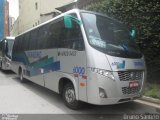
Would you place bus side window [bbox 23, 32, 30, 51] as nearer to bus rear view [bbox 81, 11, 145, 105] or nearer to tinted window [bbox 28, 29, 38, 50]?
tinted window [bbox 28, 29, 38, 50]

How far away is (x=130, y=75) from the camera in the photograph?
22.2 ft

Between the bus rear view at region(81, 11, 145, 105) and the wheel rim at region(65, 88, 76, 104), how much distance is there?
3.02 ft

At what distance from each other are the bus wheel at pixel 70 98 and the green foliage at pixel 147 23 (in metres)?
3.56

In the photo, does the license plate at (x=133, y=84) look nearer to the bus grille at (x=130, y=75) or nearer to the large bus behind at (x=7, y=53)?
the bus grille at (x=130, y=75)

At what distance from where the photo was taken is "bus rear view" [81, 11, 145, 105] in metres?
6.36

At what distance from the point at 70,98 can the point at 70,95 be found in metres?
0.09

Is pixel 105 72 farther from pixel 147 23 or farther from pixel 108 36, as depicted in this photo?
pixel 147 23

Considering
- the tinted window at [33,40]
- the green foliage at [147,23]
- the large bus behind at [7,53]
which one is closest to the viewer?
the green foliage at [147,23]

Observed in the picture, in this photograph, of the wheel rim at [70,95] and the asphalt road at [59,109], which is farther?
the wheel rim at [70,95]

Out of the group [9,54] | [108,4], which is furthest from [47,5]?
[108,4]

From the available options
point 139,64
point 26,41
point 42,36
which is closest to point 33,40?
point 42,36

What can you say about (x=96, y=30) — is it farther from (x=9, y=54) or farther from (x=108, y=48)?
A: (x=9, y=54)

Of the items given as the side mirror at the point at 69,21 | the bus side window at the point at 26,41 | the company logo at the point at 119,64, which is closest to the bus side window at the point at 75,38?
the side mirror at the point at 69,21

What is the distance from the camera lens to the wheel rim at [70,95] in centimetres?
738
